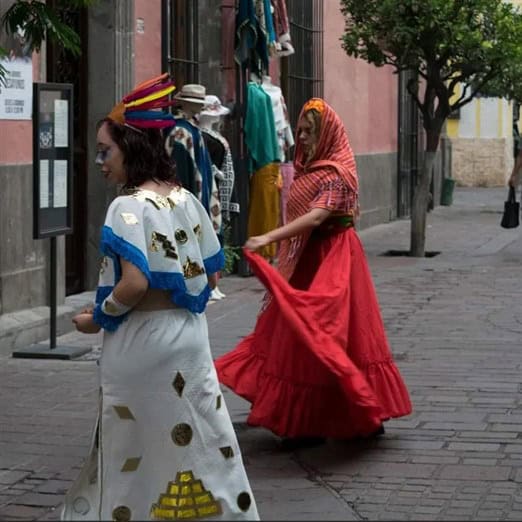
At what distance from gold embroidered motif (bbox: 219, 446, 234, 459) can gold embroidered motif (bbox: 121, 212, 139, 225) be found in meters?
0.86

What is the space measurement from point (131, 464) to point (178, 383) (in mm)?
326

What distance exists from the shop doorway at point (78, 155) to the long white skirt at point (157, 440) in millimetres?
7012

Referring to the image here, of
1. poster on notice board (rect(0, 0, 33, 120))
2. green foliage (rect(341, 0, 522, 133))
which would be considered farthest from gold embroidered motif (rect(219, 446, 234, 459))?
green foliage (rect(341, 0, 522, 133))

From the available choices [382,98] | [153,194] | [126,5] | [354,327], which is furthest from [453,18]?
[153,194]

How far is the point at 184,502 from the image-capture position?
5086 mm

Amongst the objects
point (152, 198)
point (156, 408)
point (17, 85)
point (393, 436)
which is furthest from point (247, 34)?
point (156, 408)

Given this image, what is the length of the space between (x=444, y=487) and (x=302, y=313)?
1109mm

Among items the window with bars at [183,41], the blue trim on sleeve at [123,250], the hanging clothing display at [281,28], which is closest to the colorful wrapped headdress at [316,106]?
the blue trim on sleeve at [123,250]

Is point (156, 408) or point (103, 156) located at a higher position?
point (103, 156)

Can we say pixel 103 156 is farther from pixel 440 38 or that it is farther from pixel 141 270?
pixel 440 38

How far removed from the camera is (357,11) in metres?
16.8

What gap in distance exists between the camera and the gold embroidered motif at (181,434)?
5129 millimetres

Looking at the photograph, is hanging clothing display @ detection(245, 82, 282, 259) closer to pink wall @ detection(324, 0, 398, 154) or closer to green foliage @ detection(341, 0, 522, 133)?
green foliage @ detection(341, 0, 522, 133)

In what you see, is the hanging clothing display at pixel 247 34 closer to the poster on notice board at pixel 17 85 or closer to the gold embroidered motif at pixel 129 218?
the poster on notice board at pixel 17 85
